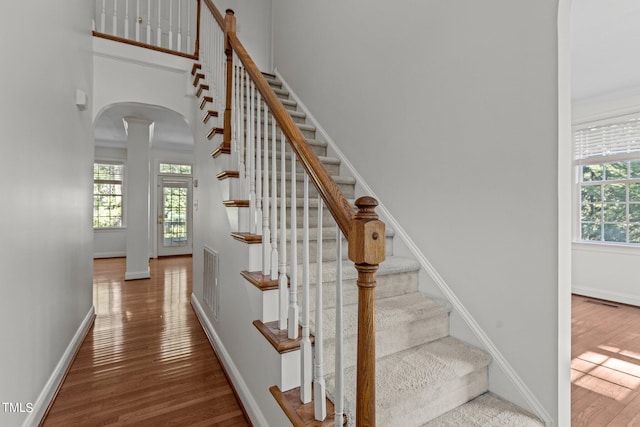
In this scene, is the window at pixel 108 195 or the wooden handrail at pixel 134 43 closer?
the wooden handrail at pixel 134 43

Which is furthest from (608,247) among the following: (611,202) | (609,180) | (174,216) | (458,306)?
(174,216)

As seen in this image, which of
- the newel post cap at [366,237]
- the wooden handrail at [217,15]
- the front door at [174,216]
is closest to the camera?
the newel post cap at [366,237]

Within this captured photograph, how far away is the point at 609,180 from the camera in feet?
13.7

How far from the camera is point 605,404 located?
6.02 feet

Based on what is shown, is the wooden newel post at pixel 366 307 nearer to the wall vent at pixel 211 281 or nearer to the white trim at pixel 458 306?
the white trim at pixel 458 306

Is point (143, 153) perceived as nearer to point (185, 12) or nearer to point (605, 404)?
point (185, 12)

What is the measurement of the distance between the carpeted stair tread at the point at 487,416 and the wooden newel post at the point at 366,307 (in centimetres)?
68

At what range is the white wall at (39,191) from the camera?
4.43 feet

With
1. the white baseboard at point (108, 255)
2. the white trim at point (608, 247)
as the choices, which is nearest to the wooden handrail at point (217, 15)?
the white trim at point (608, 247)

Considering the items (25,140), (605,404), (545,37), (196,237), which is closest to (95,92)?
(196,237)

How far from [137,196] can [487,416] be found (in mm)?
5371

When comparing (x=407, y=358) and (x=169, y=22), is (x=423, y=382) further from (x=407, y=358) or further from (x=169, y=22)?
(x=169, y=22)

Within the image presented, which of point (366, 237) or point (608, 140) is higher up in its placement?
point (608, 140)

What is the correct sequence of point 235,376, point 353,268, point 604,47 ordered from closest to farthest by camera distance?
point 353,268
point 235,376
point 604,47
